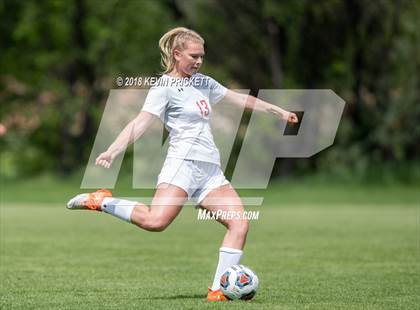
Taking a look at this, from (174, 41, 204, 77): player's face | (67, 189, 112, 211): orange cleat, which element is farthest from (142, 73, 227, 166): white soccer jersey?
(67, 189, 112, 211): orange cleat

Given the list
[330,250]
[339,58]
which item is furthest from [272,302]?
[339,58]

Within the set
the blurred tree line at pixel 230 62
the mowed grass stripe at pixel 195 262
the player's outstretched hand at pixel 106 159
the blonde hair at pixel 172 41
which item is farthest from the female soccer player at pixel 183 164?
the blurred tree line at pixel 230 62

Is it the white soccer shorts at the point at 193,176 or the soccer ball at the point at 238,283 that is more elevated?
the white soccer shorts at the point at 193,176

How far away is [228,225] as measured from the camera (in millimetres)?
8375

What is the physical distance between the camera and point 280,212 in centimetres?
2250

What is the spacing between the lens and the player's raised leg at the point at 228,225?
27.3 ft

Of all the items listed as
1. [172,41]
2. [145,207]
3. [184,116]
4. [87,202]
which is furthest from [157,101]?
[87,202]

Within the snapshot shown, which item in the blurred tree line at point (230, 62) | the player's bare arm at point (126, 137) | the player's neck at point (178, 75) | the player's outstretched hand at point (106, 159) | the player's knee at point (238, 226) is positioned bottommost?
the player's knee at point (238, 226)

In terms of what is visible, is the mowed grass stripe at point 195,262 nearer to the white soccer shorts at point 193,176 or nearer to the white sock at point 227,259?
the white sock at point 227,259

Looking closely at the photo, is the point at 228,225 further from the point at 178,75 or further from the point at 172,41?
the point at 172,41

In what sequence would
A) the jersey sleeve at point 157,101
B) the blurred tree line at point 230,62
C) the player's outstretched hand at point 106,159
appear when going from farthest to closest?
1. the blurred tree line at point 230,62
2. the jersey sleeve at point 157,101
3. the player's outstretched hand at point 106,159

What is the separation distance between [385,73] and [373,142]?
99.9 inches

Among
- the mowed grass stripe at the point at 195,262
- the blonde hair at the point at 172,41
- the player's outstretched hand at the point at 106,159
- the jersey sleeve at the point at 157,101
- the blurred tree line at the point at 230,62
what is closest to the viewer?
the player's outstretched hand at the point at 106,159

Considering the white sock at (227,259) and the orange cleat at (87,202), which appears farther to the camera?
the white sock at (227,259)
